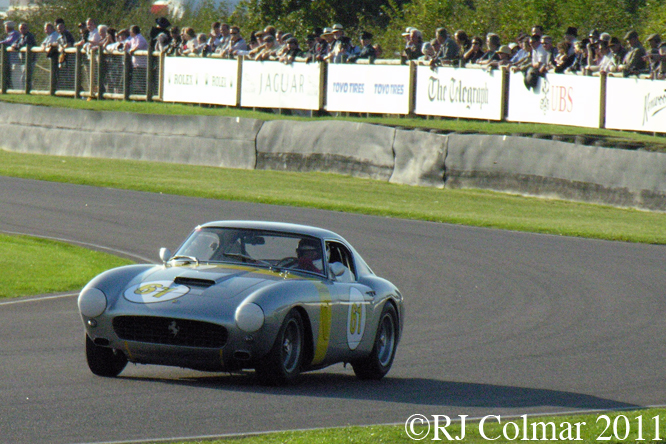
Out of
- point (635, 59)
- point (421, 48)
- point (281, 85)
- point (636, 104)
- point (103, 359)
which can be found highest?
point (421, 48)

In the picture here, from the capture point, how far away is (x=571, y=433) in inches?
250

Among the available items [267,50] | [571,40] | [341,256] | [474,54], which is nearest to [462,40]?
[474,54]

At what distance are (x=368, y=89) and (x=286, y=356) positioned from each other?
1984 centimetres

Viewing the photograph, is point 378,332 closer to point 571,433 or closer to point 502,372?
point 502,372

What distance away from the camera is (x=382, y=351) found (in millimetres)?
8789

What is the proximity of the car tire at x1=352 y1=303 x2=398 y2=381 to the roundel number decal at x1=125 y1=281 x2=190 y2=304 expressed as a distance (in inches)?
66.5

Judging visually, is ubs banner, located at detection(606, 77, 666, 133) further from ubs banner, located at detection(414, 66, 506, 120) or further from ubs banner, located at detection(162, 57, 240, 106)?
ubs banner, located at detection(162, 57, 240, 106)

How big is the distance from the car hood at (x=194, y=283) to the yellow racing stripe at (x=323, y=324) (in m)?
0.30

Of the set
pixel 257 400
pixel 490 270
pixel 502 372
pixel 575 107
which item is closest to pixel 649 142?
pixel 575 107

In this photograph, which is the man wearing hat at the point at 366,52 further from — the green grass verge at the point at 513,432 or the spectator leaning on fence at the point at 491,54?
the green grass verge at the point at 513,432

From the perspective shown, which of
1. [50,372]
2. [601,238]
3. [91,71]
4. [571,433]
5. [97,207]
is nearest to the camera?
[571,433]

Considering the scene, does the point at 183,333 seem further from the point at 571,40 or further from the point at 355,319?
the point at 571,40

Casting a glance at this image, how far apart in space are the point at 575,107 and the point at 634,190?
9.53 feet

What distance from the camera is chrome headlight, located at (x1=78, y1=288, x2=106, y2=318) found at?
7473 millimetres
